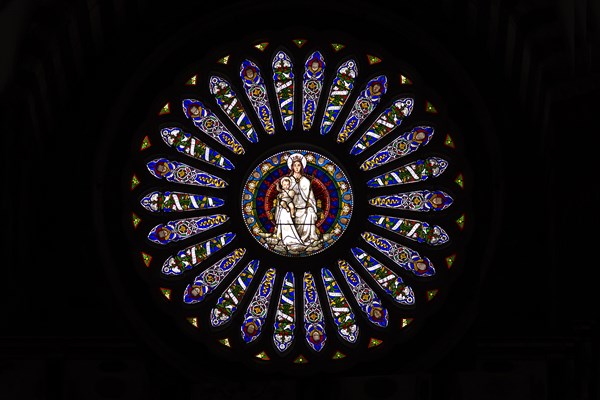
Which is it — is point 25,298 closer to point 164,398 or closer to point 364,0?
point 164,398

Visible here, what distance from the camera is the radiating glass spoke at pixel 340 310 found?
21.0 metres

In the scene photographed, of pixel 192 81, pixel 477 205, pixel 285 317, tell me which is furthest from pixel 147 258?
pixel 477 205

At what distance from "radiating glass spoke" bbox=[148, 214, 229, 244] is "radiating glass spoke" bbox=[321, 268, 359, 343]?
1646mm

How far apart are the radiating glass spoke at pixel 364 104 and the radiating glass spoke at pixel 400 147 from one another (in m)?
0.49

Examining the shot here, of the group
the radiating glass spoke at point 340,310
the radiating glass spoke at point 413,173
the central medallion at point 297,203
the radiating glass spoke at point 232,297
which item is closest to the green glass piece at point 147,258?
the radiating glass spoke at point 232,297

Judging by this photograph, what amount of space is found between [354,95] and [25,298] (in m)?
5.28

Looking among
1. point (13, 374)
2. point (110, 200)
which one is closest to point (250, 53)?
point (110, 200)

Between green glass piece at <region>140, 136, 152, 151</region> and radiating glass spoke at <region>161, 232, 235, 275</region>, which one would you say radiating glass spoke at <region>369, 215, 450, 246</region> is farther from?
green glass piece at <region>140, 136, 152, 151</region>

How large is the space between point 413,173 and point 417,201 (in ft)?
1.31

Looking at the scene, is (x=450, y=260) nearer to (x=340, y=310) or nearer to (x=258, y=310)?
(x=340, y=310)

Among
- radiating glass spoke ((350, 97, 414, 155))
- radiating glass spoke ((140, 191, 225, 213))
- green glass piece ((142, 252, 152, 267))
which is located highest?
radiating glass spoke ((350, 97, 414, 155))

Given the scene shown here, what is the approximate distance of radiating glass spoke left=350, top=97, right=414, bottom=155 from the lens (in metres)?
21.8

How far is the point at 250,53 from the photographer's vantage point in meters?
22.0

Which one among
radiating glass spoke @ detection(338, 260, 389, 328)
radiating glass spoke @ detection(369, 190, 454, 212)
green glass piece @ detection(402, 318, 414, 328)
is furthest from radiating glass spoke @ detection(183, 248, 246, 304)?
green glass piece @ detection(402, 318, 414, 328)
